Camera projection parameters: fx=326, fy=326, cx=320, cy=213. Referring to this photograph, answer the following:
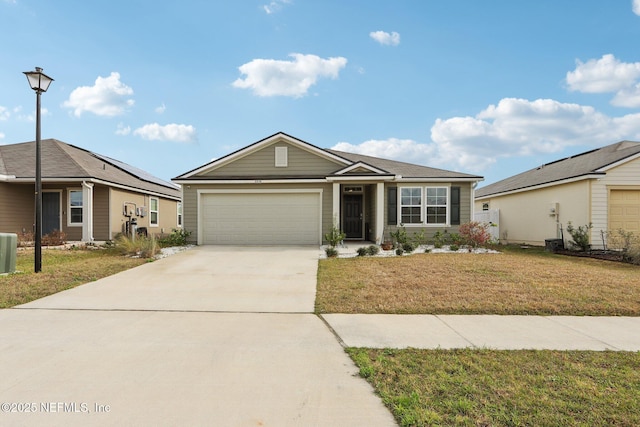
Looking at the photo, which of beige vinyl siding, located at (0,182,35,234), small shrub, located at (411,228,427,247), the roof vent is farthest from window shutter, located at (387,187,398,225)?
beige vinyl siding, located at (0,182,35,234)

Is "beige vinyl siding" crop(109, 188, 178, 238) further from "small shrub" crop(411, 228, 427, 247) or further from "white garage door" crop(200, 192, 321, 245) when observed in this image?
"small shrub" crop(411, 228, 427, 247)

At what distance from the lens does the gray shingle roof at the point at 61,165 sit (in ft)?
44.7

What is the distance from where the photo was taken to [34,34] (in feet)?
36.0

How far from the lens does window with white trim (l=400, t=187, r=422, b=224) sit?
14.1 metres

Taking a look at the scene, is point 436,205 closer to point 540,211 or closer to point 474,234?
point 474,234

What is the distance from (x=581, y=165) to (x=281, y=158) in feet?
43.1

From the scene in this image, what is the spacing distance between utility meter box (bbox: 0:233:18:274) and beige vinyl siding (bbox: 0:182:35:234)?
305 inches

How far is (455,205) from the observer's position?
1408 cm

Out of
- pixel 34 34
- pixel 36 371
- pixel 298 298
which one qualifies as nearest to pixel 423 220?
pixel 298 298

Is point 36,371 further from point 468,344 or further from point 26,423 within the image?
point 468,344

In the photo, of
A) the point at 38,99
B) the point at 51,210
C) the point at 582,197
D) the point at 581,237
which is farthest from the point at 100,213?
the point at 582,197

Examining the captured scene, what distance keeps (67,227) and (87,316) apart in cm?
1252

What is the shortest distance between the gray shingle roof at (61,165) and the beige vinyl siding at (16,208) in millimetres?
788

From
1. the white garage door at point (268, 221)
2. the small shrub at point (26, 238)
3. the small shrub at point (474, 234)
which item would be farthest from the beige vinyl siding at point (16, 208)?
the small shrub at point (474, 234)
